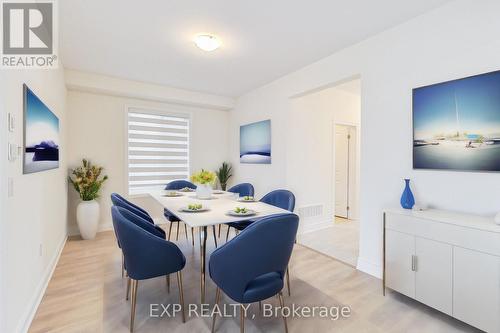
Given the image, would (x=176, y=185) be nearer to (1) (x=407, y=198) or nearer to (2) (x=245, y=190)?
(2) (x=245, y=190)

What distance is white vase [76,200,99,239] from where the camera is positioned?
3789 mm

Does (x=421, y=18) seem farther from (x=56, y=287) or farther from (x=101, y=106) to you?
(x=101, y=106)

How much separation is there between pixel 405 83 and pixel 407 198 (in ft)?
3.67

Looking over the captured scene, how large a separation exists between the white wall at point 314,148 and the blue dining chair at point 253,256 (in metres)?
2.52

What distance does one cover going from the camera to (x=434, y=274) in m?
1.95

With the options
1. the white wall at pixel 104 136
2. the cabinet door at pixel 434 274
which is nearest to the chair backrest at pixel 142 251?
the cabinet door at pixel 434 274

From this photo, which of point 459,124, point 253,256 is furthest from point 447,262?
point 253,256

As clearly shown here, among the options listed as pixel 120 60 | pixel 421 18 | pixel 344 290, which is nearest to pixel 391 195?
pixel 344 290

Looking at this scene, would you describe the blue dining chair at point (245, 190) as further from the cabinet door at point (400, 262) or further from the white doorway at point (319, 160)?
the cabinet door at point (400, 262)

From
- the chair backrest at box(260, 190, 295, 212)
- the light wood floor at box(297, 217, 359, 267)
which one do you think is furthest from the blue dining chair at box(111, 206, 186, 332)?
the light wood floor at box(297, 217, 359, 267)

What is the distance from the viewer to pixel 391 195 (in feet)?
8.38

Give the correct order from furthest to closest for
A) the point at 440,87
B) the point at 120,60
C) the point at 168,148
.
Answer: the point at 168,148
the point at 120,60
the point at 440,87

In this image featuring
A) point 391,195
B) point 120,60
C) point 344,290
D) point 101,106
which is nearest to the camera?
point 344,290

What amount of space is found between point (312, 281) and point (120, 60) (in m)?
3.64
